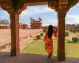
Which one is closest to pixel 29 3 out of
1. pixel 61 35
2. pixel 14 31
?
pixel 14 31

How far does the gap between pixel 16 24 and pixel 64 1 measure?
2.25 metres

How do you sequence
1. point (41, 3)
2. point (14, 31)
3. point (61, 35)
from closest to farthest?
point (61, 35) < point (41, 3) < point (14, 31)

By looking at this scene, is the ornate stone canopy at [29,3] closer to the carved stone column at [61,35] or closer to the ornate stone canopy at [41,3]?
the ornate stone canopy at [41,3]

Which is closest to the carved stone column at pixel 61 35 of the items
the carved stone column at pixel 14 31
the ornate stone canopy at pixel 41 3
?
the ornate stone canopy at pixel 41 3

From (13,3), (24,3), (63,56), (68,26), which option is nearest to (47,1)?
(24,3)

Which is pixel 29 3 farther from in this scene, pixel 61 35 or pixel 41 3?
pixel 61 35

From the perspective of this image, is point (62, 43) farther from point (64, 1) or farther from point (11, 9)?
point (11, 9)

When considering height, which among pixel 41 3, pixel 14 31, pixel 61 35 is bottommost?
pixel 61 35

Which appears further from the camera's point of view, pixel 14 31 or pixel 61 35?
pixel 14 31

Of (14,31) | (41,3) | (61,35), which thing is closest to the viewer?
(61,35)

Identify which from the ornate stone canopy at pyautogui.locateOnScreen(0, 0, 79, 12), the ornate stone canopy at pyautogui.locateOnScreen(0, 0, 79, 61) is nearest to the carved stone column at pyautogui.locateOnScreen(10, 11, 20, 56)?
the ornate stone canopy at pyautogui.locateOnScreen(0, 0, 79, 61)

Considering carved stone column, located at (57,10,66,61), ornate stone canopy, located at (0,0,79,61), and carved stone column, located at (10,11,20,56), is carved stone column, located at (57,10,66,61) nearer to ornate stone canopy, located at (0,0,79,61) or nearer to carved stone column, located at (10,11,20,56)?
ornate stone canopy, located at (0,0,79,61)

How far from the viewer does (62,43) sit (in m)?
5.38

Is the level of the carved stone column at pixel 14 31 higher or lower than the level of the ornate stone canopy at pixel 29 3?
lower
